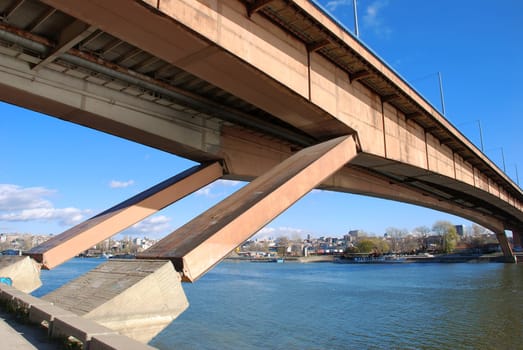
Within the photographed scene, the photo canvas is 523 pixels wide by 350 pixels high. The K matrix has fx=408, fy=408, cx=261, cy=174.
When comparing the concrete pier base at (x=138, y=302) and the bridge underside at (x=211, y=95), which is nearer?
the concrete pier base at (x=138, y=302)

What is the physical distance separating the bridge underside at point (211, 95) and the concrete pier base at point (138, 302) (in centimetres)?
48

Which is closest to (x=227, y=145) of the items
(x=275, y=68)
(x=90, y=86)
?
(x=90, y=86)

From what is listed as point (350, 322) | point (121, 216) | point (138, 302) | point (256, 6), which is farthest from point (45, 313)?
point (350, 322)

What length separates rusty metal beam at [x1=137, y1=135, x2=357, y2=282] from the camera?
7.96 meters

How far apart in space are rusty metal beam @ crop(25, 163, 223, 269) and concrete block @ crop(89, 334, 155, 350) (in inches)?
350

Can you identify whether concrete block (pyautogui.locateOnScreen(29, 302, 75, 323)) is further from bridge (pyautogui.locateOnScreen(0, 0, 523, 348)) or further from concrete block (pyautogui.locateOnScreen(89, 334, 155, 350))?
bridge (pyautogui.locateOnScreen(0, 0, 523, 348))

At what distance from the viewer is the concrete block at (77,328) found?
5.37m

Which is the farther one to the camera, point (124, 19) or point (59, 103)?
point (59, 103)

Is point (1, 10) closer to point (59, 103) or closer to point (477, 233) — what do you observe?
point (59, 103)

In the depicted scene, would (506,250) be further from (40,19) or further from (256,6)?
(40,19)

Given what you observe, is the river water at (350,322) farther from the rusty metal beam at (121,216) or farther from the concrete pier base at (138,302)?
the concrete pier base at (138,302)

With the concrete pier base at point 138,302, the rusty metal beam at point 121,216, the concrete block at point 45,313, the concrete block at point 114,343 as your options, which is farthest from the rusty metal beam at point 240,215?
the rusty metal beam at point 121,216

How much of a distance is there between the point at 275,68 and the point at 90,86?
19.9 feet

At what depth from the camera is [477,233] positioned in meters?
166
